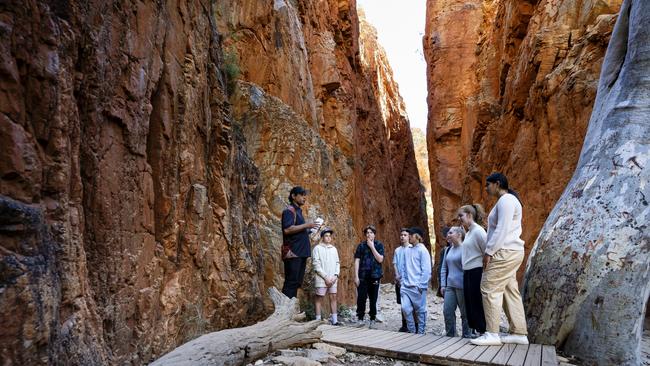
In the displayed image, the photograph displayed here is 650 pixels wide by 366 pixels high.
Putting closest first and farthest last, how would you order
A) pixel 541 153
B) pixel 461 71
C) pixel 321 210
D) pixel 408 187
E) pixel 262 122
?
1. pixel 262 122
2. pixel 321 210
3. pixel 541 153
4. pixel 461 71
5. pixel 408 187

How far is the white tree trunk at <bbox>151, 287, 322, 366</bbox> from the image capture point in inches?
146

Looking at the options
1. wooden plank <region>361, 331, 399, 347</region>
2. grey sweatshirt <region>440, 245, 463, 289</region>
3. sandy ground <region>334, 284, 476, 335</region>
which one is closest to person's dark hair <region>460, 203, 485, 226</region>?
grey sweatshirt <region>440, 245, 463, 289</region>

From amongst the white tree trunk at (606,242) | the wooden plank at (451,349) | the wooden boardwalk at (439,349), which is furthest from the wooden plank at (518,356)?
the white tree trunk at (606,242)

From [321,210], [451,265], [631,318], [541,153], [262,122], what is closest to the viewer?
[631,318]

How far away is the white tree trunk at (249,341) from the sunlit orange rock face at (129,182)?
0.62 meters

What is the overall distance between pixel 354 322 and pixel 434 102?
930 inches

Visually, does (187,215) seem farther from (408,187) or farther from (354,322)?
(408,187)

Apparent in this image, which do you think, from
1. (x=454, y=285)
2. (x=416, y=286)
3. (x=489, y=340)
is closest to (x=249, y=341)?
(x=489, y=340)

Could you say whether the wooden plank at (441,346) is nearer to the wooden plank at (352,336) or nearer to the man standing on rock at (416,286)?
the wooden plank at (352,336)

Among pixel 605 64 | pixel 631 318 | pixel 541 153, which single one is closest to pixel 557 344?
pixel 631 318

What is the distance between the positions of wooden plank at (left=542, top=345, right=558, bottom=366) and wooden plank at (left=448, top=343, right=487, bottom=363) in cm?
62

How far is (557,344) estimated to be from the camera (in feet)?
18.6

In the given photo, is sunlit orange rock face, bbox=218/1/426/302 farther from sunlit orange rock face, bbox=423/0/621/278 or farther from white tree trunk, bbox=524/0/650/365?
sunlit orange rock face, bbox=423/0/621/278

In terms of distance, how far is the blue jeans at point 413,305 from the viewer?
734 cm
